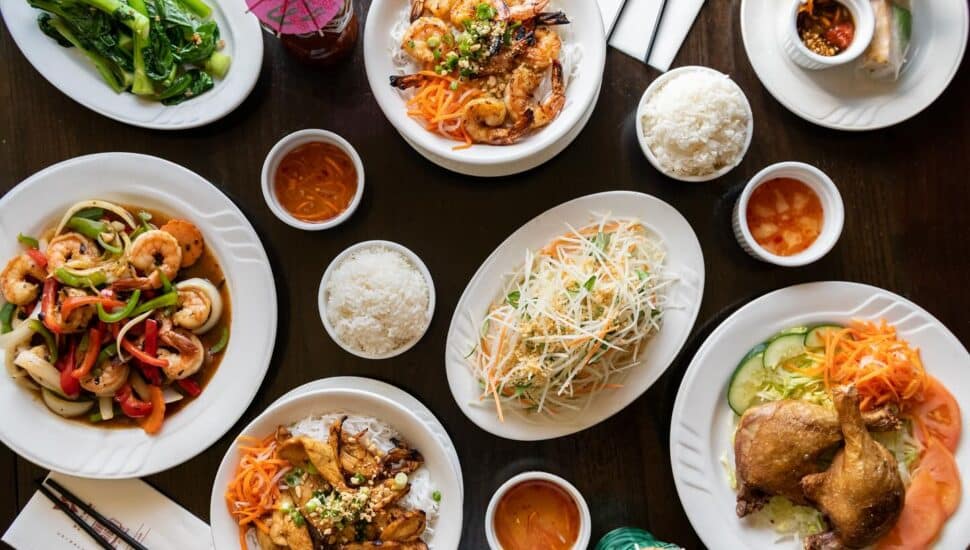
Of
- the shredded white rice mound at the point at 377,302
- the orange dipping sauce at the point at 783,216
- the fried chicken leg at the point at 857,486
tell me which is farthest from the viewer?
the orange dipping sauce at the point at 783,216

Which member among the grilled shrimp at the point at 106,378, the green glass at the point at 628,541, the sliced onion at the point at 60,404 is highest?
the grilled shrimp at the point at 106,378

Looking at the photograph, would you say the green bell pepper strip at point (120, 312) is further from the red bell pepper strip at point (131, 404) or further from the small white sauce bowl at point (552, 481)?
the small white sauce bowl at point (552, 481)

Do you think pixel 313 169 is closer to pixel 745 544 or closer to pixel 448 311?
pixel 448 311

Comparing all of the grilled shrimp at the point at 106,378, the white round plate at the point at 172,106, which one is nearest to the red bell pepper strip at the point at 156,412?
the grilled shrimp at the point at 106,378

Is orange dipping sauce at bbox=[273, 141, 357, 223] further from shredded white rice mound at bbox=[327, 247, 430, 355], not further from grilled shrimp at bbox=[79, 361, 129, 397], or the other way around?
grilled shrimp at bbox=[79, 361, 129, 397]

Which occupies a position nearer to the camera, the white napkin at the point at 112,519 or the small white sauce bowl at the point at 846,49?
the small white sauce bowl at the point at 846,49

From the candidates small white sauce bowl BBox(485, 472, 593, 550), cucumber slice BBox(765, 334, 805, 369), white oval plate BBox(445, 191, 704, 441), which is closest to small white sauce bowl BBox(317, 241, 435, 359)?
white oval plate BBox(445, 191, 704, 441)

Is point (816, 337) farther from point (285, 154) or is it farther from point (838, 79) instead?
point (285, 154)
